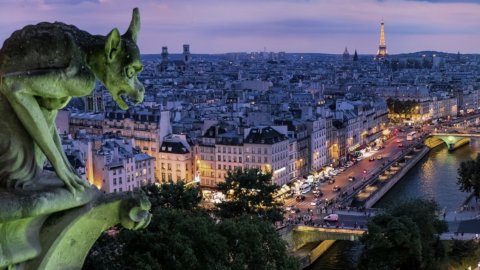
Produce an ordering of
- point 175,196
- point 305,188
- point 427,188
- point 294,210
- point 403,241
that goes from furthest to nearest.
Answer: point 427,188
point 305,188
point 294,210
point 175,196
point 403,241

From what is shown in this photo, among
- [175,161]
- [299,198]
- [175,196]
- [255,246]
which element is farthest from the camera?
[175,161]

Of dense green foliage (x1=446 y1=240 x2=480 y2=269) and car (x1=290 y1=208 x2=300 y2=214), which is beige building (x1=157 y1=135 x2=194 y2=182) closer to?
car (x1=290 y1=208 x2=300 y2=214)

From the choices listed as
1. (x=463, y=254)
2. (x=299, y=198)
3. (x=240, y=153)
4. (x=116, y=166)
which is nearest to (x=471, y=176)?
(x=299, y=198)

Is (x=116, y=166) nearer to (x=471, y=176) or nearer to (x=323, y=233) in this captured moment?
(x=323, y=233)

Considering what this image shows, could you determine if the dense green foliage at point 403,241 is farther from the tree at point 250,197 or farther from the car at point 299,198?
the car at point 299,198

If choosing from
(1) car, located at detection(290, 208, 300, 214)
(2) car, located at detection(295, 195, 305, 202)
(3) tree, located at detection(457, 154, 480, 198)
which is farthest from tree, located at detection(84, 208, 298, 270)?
(2) car, located at detection(295, 195, 305, 202)

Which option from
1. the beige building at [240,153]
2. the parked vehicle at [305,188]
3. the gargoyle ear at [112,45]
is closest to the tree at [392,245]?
the beige building at [240,153]

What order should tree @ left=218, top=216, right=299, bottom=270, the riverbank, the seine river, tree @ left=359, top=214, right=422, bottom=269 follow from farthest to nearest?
the riverbank → the seine river → tree @ left=359, top=214, right=422, bottom=269 → tree @ left=218, top=216, right=299, bottom=270
